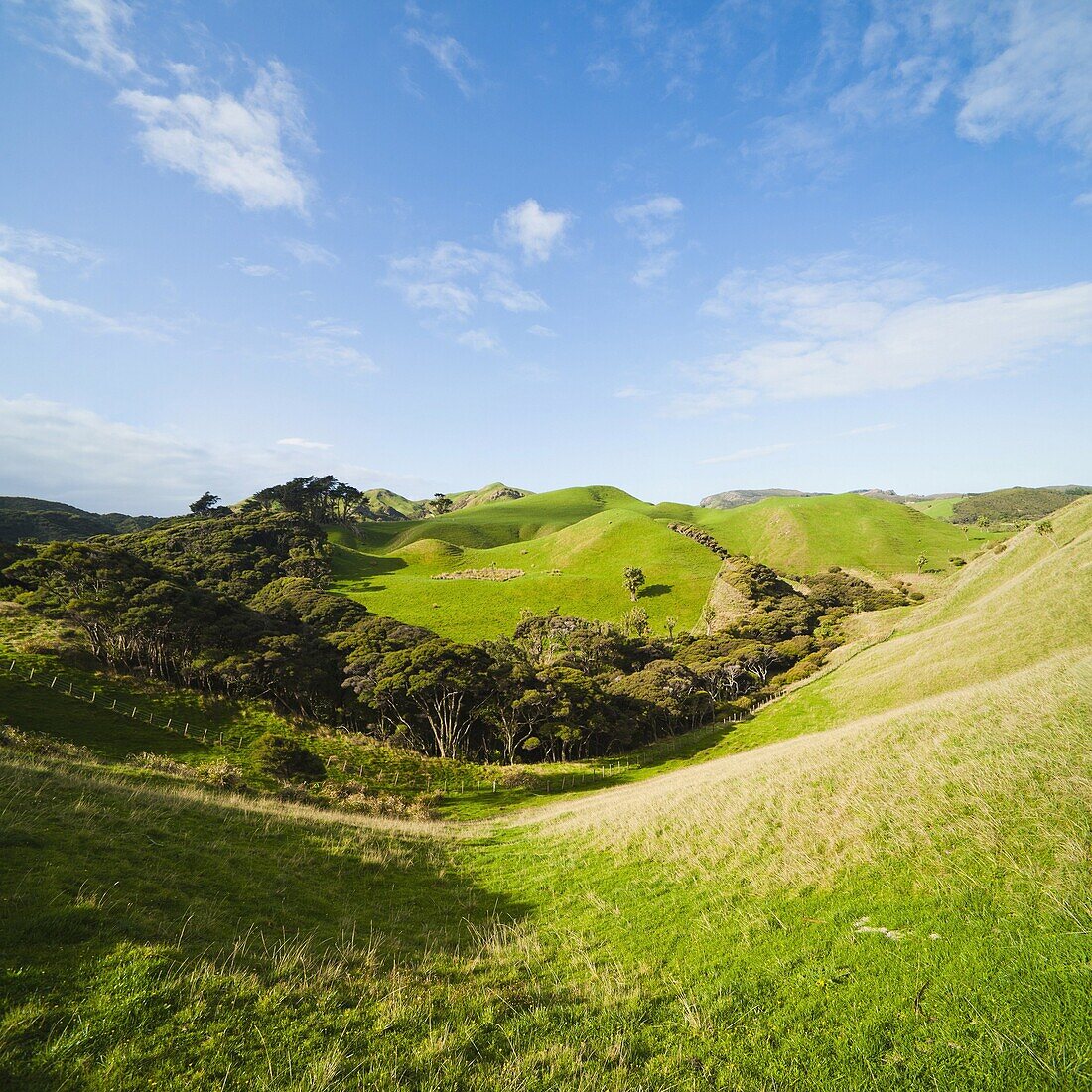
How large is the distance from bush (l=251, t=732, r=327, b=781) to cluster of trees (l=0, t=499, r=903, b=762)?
42.0 feet

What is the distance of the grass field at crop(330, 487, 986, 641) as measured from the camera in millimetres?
111000

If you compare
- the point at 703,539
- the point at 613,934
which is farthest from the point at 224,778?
the point at 703,539

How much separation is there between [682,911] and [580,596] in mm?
106683

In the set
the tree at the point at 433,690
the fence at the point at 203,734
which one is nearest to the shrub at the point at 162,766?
the fence at the point at 203,734

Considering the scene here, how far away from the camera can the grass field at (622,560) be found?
111000mm

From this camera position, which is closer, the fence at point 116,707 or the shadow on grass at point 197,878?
the shadow on grass at point 197,878

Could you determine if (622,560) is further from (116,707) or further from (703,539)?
(116,707)

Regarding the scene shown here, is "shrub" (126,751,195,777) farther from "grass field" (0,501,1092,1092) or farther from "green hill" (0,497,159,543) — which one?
"green hill" (0,497,159,543)

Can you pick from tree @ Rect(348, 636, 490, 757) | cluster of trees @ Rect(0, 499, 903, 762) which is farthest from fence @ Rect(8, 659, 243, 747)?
tree @ Rect(348, 636, 490, 757)

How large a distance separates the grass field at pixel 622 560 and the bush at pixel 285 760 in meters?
52.3

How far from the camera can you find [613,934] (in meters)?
13.4

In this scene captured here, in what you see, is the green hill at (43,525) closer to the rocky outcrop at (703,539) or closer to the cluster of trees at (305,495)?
the cluster of trees at (305,495)

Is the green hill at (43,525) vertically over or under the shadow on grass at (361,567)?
over

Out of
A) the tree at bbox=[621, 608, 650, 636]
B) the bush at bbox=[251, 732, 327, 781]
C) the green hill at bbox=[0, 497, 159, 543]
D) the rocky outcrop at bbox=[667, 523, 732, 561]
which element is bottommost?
the tree at bbox=[621, 608, 650, 636]
